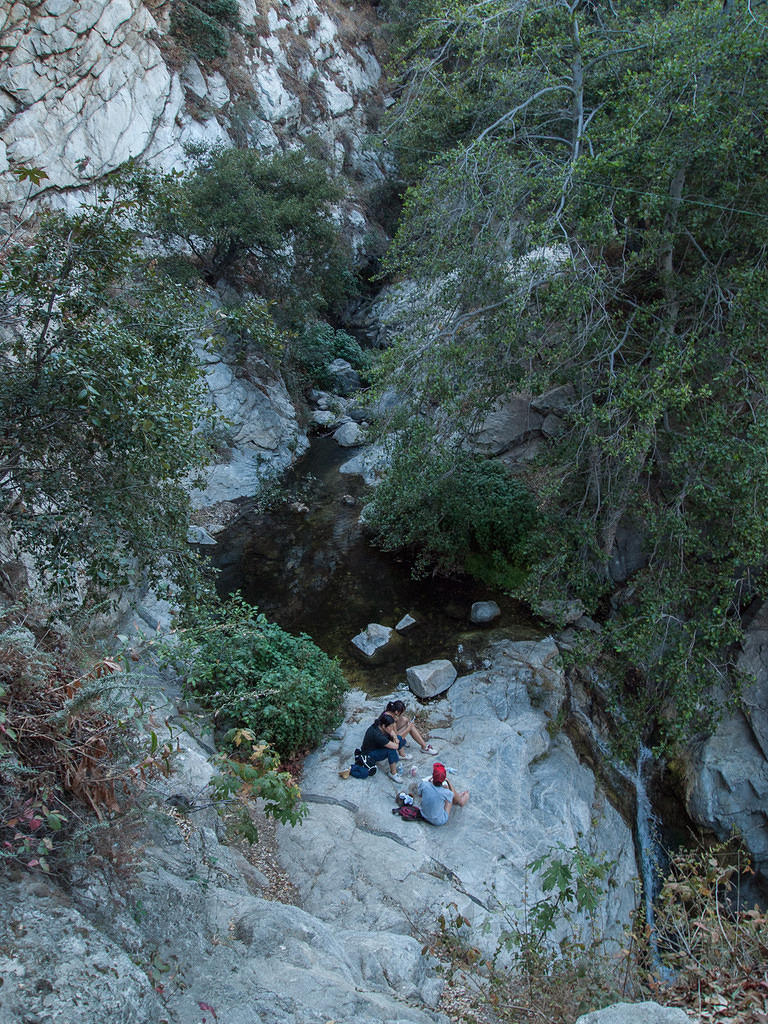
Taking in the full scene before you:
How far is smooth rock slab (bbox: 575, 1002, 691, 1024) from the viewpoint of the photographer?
109 inches

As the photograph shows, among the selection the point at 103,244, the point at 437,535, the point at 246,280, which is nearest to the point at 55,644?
the point at 103,244

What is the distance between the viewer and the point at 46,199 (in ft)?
48.4

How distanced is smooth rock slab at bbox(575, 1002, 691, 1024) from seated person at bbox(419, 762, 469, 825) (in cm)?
398

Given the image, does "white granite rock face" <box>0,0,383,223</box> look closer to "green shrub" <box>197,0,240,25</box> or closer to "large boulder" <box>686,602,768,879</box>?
"green shrub" <box>197,0,240,25</box>

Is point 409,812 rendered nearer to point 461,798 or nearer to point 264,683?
point 461,798

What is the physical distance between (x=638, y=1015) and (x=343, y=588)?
32.0 ft

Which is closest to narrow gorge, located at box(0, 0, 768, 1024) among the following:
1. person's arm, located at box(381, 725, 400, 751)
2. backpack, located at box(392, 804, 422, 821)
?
backpack, located at box(392, 804, 422, 821)

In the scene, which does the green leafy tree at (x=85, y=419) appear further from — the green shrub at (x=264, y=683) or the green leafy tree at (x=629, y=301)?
the green leafy tree at (x=629, y=301)

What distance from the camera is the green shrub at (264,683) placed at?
759 cm

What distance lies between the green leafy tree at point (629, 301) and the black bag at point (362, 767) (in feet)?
11.0

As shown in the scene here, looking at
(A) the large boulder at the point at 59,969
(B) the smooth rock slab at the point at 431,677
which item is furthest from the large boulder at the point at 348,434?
(A) the large boulder at the point at 59,969

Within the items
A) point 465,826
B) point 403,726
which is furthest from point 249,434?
point 465,826

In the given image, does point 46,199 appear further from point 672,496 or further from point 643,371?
point 672,496

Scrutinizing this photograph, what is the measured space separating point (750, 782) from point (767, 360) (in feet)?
18.8
